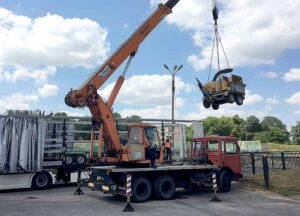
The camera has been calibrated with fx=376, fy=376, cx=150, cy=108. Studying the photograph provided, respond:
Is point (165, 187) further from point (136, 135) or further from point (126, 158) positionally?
point (136, 135)

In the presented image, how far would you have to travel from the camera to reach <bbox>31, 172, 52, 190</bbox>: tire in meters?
16.2

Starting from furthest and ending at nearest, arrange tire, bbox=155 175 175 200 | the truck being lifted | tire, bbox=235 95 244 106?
tire, bbox=235 95 244 106, tire, bbox=155 175 175 200, the truck being lifted

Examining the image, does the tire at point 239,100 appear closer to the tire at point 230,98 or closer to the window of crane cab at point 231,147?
the tire at point 230,98

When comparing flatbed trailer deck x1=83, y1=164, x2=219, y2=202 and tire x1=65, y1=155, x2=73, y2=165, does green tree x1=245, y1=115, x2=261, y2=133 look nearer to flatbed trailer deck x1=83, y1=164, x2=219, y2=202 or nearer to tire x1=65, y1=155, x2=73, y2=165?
tire x1=65, y1=155, x2=73, y2=165

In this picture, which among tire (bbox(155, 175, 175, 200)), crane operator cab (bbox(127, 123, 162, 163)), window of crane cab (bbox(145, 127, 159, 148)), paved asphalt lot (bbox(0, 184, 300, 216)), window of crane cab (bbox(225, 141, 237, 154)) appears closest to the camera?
paved asphalt lot (bbox(0, 184, 300, 216))

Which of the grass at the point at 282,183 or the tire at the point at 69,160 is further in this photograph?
the tire at the point at 69,160

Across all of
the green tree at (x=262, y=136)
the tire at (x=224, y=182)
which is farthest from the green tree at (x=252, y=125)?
the tire at (x=224, y=182)

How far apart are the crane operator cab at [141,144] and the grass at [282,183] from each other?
5.67 metres

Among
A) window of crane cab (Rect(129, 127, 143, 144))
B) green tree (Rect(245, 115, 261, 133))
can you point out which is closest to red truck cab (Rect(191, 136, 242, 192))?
window of crane cab (Rect(129, 127, 143, 144))

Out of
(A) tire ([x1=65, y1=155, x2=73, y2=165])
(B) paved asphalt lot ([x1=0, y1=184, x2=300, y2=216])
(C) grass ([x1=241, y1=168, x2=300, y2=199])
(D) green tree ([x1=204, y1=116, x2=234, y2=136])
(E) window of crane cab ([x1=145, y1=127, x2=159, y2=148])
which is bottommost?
(B) paved asphalt lot ([x1=0, y1=184, x2=300, y2=216])

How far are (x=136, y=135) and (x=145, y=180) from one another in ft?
5.84

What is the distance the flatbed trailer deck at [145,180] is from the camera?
13.1m

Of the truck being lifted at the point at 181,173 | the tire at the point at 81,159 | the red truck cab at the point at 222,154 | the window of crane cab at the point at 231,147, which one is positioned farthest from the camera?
the tire at the point at 81,159

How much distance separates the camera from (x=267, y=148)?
54.2 meters
